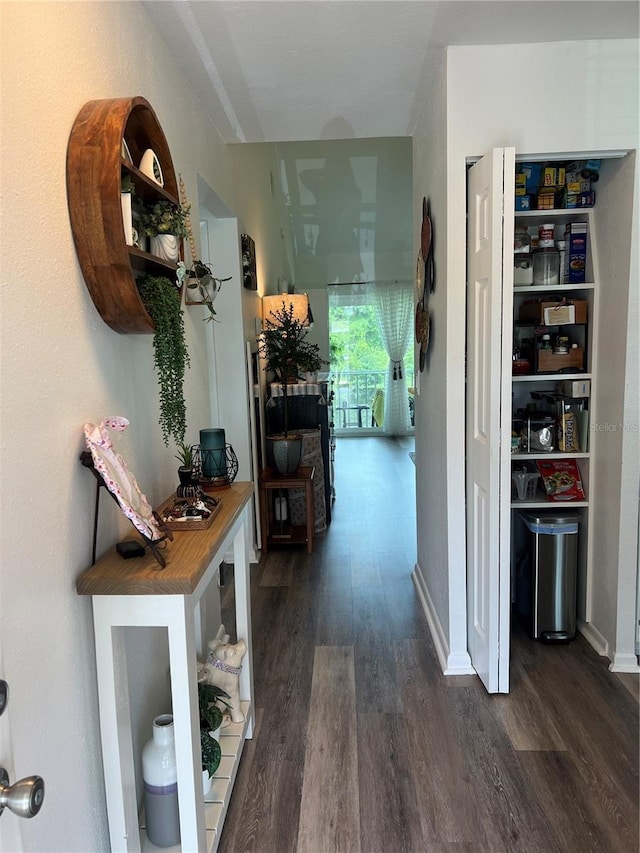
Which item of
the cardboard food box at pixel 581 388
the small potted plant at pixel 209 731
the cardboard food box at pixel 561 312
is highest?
the cardboard food box at pixel 561 312

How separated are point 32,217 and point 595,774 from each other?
7.25 feet

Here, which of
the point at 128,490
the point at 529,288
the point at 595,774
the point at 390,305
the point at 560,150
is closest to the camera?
the point at 128,490

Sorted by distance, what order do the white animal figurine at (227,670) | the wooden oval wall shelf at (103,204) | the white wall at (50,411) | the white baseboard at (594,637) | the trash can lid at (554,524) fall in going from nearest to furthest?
1. the white wall at (50,411)
2. the wooden oval wall shelf at (103,204)
3. the white animal figurine at (227,670)
4. the white baseboard at (594,637)
5. the trash can lid at (554,524)

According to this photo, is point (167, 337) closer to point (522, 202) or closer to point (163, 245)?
point (163, 245)

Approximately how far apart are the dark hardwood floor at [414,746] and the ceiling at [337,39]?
2.44 meters

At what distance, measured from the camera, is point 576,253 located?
2682mm

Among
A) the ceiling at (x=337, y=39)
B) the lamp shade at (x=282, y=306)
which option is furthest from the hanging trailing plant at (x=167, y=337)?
the lamp shade at (x=282, y=306)

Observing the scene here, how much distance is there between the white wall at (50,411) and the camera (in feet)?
3.52

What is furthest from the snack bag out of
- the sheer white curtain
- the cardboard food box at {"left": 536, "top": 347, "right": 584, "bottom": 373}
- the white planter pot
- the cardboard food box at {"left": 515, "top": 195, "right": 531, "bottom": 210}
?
the sheer white curtain

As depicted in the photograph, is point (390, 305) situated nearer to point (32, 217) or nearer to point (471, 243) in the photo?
point (471, 243)

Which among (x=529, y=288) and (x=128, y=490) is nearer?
(x=128, y=490)

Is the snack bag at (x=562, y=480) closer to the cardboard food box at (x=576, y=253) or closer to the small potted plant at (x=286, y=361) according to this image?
the cardboard food box at (x=576, y=253)

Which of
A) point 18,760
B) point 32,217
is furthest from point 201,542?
point 32,217

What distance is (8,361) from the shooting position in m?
1.06
